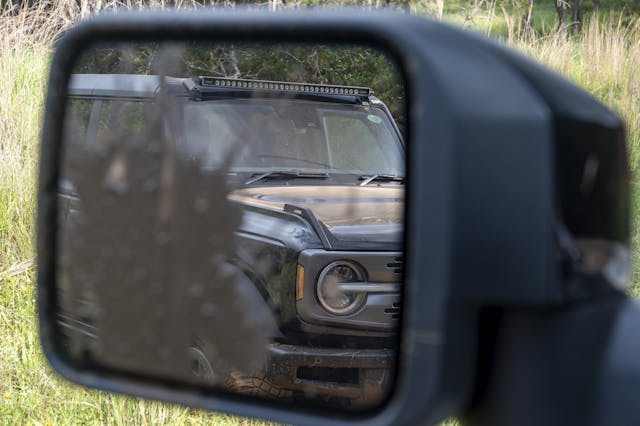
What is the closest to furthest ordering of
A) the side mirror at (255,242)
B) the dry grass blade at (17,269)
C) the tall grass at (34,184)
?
1. the side mirror at (255,242)
2. the tall grass at (34,184)
3. the dry grass blade at (17,269)

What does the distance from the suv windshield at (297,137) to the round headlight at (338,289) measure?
397 mm

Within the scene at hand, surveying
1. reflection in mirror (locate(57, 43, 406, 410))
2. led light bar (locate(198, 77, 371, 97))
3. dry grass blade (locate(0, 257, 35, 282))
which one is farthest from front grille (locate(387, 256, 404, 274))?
dry grass blade (locate(0, 257, 35, 282))

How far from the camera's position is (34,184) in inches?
185

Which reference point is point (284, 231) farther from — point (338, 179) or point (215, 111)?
point (215, 111)

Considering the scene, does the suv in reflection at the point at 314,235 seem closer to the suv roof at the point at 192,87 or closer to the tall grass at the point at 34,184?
the suv roof at the point at 192,87

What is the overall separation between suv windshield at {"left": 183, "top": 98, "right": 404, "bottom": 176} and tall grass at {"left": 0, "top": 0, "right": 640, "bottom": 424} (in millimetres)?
1023

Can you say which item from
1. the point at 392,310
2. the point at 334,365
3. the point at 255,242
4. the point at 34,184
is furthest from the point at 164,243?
the point at 34,184

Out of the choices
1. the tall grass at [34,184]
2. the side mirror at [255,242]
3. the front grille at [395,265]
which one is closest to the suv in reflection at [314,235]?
the front grille at [395,265]

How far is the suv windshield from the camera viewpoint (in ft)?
3.52

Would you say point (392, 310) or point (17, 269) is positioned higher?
point (392, 310)

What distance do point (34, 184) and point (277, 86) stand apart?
159cm

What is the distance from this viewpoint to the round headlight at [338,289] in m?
2.72

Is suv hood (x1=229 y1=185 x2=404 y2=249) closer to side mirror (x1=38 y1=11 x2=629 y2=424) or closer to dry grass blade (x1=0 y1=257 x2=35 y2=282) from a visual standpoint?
side mirror (x1=38 y1=11 x2=629 y2=424)

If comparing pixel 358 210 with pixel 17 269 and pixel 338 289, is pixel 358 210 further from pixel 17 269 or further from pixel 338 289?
pixel 17 269
